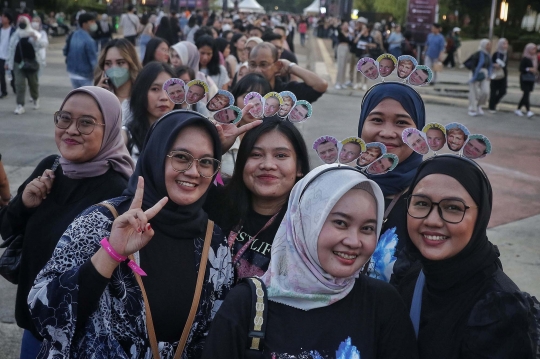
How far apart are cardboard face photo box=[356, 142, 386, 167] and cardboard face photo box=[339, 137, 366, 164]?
114 mm

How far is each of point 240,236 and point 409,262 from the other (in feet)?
2.68

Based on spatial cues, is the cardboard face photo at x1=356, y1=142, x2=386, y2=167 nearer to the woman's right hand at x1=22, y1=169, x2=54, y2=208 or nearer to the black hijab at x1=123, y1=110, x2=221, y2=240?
the black hijab at x1=123, y1=110, x2=221, y2=240

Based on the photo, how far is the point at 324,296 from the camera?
2.42 meters

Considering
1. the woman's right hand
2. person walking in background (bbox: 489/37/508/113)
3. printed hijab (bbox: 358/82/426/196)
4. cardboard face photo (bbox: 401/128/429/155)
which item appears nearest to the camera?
cardboard face photo (bbox: 401/128/429/155)

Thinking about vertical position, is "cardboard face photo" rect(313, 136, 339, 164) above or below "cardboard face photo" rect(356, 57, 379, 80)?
below

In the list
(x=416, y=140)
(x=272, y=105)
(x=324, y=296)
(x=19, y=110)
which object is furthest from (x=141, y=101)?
(x=19, y=110)

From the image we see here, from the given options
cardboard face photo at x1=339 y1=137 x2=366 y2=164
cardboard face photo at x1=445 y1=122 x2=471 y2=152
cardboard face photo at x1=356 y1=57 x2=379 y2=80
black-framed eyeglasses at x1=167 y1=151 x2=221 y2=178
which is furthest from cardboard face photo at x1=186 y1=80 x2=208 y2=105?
cardboard face photo at x1=445 y1=122 x2=471 y2=152

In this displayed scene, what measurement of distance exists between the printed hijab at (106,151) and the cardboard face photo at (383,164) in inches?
48.6

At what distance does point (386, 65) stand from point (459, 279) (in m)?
1.84

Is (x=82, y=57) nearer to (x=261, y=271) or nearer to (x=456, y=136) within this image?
(x=261, y=271)

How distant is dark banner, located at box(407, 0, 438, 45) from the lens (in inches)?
985

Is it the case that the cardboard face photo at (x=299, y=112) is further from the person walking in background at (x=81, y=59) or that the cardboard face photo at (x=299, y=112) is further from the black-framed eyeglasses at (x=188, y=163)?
the person walking in background at (x=81, y=59)

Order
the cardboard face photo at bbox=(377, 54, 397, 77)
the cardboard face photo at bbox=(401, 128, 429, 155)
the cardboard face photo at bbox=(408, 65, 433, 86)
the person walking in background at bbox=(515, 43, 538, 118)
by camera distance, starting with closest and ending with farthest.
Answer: the cardboard face photo at bbox=(401, 128, 429, 155) < the cardboard face photo at bbox=(408, 65, 433, 86) < the cardboard face photo at bbox=(377, 54, 397, 77) < the person walking in background at bbox=(515, 43, 538, 118)

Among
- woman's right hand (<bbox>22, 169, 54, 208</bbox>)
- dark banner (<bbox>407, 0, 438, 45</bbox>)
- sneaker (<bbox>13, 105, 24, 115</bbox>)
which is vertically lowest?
sneaker (<bbox>13, 105, 24, 115</bbox>)
